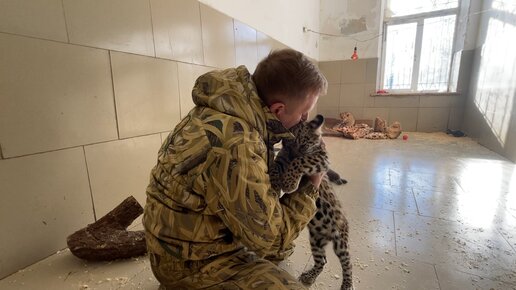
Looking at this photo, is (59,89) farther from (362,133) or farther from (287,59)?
(362,133)

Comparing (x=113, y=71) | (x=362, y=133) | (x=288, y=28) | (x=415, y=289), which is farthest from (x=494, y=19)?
(x=113, y=71)

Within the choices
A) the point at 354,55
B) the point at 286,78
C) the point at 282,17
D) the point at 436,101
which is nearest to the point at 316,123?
the point at 286,78

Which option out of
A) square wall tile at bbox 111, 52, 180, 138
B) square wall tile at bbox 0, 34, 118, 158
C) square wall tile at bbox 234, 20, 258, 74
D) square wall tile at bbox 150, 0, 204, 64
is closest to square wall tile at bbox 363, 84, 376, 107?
square wall tile at bbox 234, 20, 258, 74

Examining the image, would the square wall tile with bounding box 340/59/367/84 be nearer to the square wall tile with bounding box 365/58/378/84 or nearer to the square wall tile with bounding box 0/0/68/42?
the square wall tile with bounding box 365/58/378/84

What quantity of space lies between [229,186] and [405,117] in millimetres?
5579

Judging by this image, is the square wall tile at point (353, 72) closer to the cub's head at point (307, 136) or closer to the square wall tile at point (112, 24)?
the square wall tile at point (112, 24)

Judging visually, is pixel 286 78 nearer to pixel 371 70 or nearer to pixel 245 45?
pixel 245 45

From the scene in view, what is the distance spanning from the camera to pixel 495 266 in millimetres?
1295

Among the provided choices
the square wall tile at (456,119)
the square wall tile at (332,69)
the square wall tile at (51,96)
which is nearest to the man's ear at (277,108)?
the square wall tile at (51,96)

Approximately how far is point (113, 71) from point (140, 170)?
656 millimetres

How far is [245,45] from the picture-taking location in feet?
9.35

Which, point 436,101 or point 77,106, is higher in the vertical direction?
point 77,106

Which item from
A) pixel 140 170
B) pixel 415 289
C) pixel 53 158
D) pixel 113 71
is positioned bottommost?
pixel 415 289

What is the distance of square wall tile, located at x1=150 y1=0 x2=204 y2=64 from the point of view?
69.7 inches
